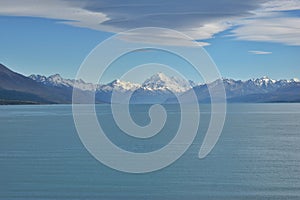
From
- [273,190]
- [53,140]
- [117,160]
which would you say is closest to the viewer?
[273,190]

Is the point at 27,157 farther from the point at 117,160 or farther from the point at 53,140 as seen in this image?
the point at 53,140

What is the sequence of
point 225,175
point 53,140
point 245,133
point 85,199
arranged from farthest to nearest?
point 245,133 → point 53,140 → point 225,175 → point 85,199

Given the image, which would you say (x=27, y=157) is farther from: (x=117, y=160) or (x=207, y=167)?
(x=207, y=167)

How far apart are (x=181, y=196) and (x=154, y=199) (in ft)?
9.57

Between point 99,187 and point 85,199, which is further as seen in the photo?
point 99,187

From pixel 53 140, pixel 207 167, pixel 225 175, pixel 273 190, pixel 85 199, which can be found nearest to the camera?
pixel 85 199

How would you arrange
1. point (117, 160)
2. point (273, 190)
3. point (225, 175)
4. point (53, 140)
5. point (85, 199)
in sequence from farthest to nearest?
point (53, 140) → point (117, 160) → point (225, 175) → point (273, 190) → point (85, 199)

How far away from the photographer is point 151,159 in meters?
76.1

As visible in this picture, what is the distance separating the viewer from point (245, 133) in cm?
12119

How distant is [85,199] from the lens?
166ft

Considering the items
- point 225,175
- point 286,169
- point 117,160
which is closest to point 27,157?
point 117,160

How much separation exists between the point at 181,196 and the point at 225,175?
1182cm

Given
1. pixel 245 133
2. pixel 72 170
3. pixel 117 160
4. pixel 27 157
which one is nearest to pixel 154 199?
pixel 72 170

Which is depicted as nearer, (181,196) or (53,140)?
(181,196)
